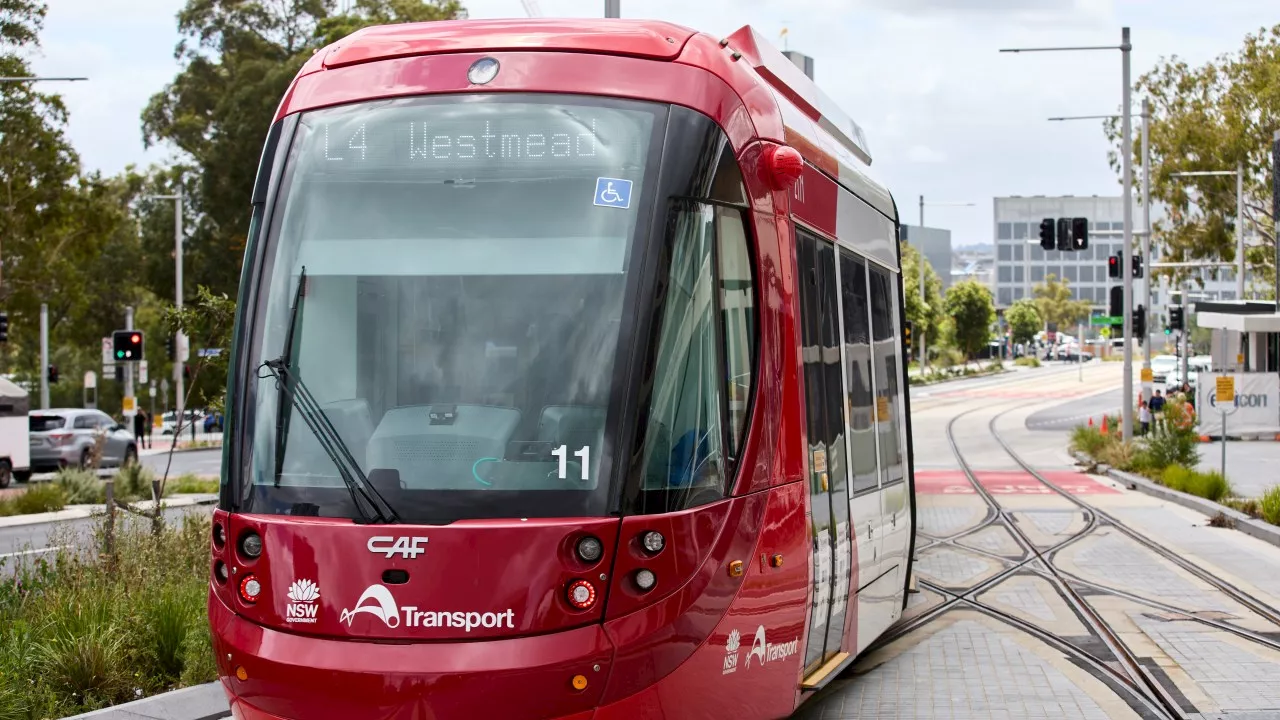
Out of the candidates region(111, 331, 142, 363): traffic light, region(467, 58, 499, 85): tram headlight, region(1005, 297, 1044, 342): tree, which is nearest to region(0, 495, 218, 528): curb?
region(111, 331, 142, 363): traffic light

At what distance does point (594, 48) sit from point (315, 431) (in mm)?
1944

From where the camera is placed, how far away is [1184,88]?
51.5m

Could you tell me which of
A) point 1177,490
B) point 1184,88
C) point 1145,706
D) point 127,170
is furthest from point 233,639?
point 127,170

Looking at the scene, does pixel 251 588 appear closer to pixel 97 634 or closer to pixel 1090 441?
pixel 97 634

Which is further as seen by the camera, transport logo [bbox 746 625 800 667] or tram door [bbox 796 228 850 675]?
tram door [bbox 796 228 850 675]

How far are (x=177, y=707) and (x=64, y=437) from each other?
90.1 ft

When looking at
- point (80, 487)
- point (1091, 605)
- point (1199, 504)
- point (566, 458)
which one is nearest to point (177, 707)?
point (566, 458)

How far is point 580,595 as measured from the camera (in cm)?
552

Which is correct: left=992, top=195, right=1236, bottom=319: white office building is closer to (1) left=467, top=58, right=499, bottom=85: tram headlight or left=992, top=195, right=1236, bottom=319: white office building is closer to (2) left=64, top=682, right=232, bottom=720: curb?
(2) left=64, top=682, right=232, bottom=720: curb

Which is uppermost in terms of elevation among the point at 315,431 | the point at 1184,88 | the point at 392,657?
the point at 1184,88

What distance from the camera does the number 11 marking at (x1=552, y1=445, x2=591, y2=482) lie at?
561 centimetres

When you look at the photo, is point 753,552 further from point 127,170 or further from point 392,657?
point 127,170

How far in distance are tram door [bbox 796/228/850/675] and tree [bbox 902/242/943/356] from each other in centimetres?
7098

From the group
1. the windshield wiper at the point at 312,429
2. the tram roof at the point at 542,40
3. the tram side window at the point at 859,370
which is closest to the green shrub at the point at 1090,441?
the tram side window at the point at 859,370
